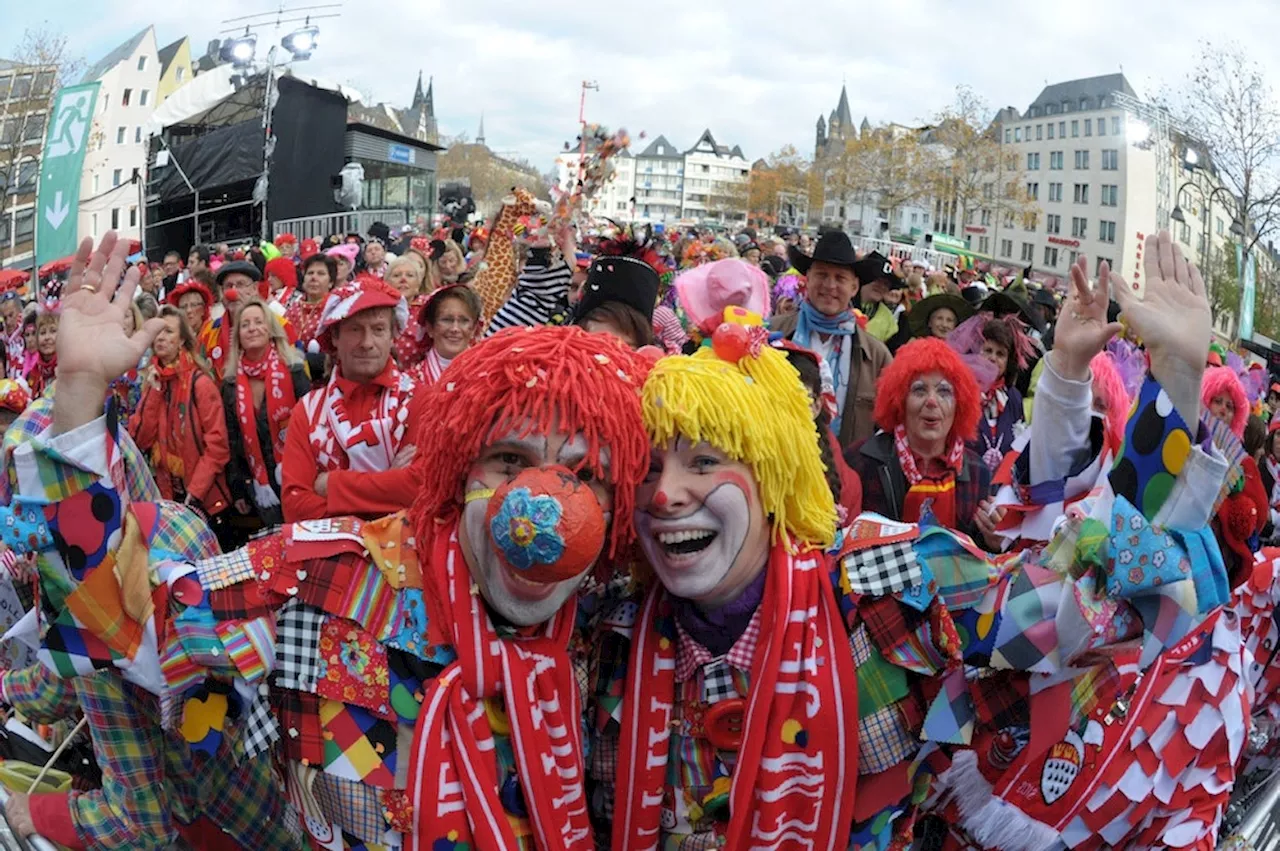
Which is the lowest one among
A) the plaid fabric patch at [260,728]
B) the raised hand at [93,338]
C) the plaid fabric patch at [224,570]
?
the plaid fabric patch at [260,728]

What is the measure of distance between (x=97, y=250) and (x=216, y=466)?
2964 mm

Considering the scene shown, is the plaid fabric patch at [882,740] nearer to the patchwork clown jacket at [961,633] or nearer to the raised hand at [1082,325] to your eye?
the patchwork clown jacket at [961,633]

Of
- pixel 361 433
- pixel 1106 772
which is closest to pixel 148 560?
pixel 361 433

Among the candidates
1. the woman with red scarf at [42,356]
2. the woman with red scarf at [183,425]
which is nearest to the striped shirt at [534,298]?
the woman with red scarf at [183,425]

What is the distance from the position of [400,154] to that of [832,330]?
91.2 ft

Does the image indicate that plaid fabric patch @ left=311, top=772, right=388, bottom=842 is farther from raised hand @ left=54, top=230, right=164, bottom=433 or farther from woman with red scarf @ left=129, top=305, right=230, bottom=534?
woman with red scarf @ left=129, top=305, right=230, bottom=534

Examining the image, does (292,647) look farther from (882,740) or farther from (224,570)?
(882,740)

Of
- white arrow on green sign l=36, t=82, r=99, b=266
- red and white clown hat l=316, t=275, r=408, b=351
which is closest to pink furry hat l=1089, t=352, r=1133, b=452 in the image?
red and white clown hat l=316, t=275, r=408, b=351

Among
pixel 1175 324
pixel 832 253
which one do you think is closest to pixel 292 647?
pixel 1175 324

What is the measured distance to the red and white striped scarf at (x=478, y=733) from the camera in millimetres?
1773

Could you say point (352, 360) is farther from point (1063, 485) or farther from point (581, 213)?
point (1063, 485)

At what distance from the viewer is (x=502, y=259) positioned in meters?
4.70

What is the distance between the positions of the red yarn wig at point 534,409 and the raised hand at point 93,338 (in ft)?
1.65

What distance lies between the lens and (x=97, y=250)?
1848 mm
